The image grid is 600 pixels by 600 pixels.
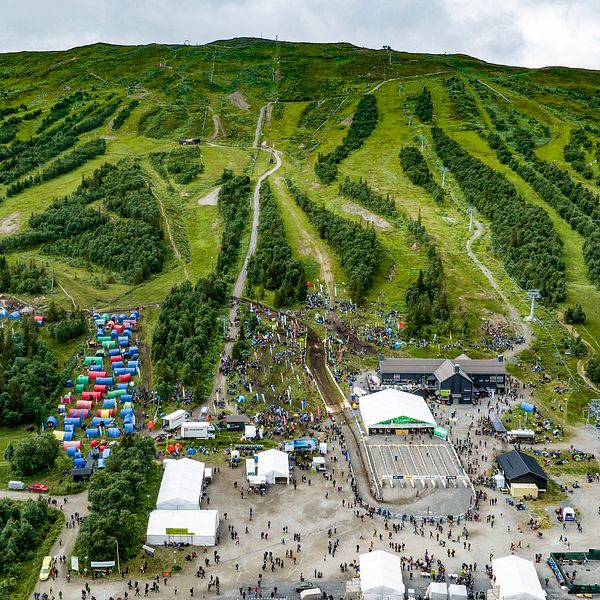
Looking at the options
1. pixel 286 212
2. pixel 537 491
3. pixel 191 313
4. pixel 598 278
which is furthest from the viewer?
pixel 286 212

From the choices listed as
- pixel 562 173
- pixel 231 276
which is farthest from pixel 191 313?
pixel 562 173

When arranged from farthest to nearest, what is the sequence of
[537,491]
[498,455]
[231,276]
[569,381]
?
[231,276] < [569,381] < [498,455] < [537,491]

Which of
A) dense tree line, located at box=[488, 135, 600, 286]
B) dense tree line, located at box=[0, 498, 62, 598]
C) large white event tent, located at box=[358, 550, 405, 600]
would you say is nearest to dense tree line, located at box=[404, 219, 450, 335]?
dense tree line, located at box=[488, 135, 600, 286]

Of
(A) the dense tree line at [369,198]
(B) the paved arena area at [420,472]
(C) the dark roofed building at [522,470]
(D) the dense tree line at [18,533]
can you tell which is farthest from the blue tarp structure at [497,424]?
(A) the dense tree line at [369,198]

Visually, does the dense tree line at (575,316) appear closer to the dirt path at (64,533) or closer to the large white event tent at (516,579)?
the large white event tent at (516,579)

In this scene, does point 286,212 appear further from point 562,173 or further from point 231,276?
point 562,173
